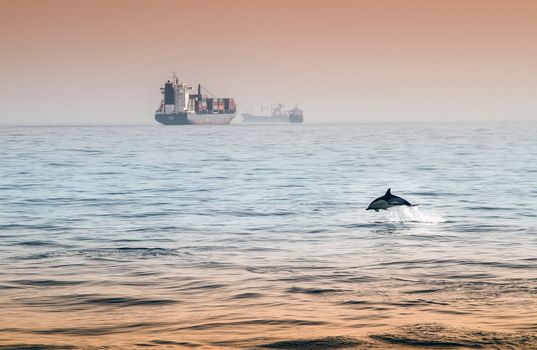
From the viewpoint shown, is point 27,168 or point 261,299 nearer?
point 261,299

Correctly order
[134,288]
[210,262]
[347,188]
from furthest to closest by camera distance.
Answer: [347,188] → [210,262] → [134,288]

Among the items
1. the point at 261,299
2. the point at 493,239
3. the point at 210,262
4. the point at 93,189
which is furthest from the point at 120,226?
the point at 93,189

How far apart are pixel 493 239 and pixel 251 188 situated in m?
23.7

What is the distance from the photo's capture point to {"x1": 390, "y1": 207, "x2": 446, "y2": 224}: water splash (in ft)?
97.5

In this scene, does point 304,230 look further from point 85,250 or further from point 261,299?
point 261,299

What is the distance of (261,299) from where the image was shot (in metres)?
15.7

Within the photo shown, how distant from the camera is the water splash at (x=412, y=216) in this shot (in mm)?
29703

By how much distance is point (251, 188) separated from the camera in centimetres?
4744

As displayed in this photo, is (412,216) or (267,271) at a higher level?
(267,271)

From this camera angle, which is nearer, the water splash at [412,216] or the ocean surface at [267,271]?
the ocean surface at [267,271]

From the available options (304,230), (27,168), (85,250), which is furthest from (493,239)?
(27,168)

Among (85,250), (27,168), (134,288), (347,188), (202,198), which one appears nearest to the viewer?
(134,288)

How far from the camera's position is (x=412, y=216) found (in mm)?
30750

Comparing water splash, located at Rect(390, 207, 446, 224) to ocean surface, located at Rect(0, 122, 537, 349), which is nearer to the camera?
ocean surface, located at Rect(0, 122, 537, 349)
